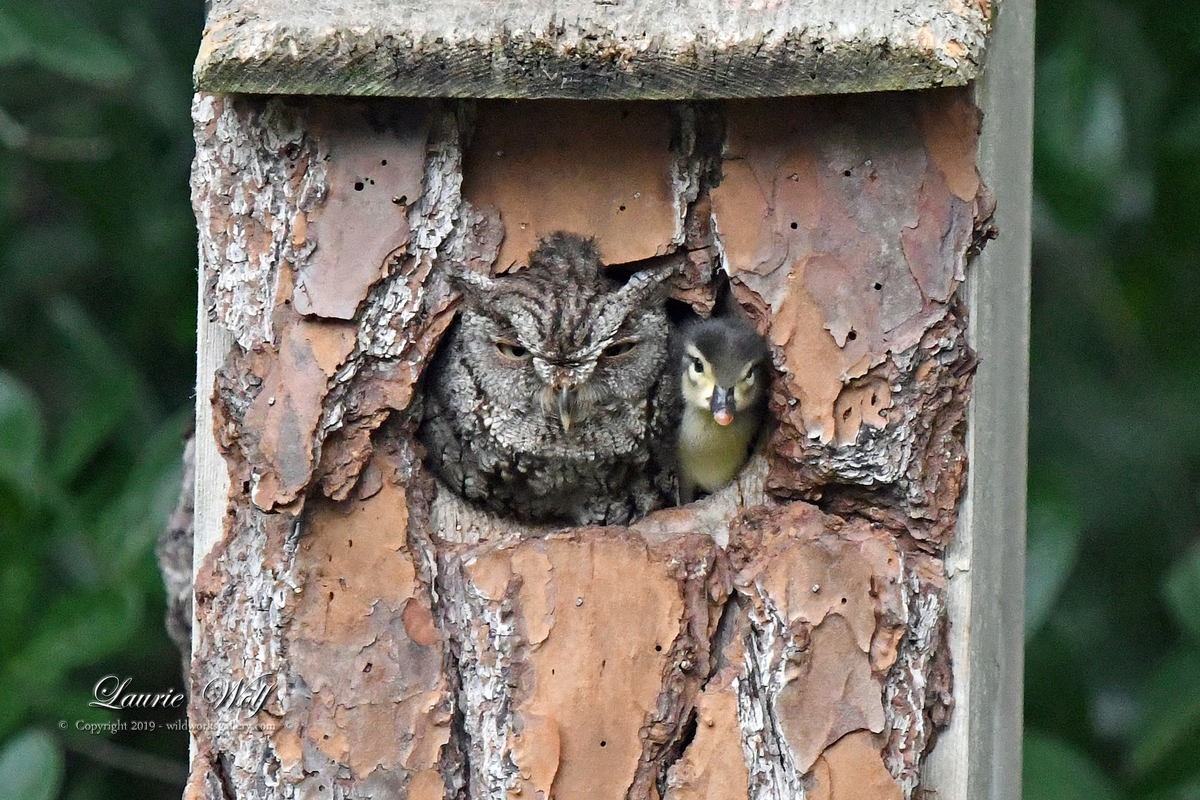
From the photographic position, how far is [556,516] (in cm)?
329

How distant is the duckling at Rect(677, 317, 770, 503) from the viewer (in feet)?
10.1

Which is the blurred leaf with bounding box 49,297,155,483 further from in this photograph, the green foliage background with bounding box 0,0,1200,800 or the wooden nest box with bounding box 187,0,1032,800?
the wooden nest box with bounding box 187,0,1032,800

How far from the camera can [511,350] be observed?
9.95ft

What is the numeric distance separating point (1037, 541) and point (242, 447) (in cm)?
183

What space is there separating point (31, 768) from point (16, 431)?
756 millimetres

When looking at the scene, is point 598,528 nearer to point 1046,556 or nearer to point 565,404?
point 565,404

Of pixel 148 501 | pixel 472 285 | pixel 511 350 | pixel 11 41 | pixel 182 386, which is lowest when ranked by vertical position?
pixel 148 501

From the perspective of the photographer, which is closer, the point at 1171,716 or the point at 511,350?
the point at 511,350


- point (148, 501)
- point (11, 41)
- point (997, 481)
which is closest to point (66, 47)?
point (11, 41)

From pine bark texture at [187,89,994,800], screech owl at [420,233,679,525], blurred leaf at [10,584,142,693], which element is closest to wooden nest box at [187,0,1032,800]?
pine bark texture at [187,89,994,800]

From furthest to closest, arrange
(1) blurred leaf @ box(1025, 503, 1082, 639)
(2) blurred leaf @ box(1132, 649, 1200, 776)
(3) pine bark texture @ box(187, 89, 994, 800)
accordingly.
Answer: (2) blurred leaf @ box(1132, 649, 1200, 776), (1) blurred leaf @ box(1025, 503, 1082, 639), (3) pine bark texture @ box(187, 89, 994, 800)

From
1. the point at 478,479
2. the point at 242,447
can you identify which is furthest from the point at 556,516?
the point at 242,447

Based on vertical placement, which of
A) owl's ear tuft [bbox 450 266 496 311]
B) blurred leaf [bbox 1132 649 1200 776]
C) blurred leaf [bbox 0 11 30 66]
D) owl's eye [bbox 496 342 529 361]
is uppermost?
blurred leaf [bbox 0 11 30 66]

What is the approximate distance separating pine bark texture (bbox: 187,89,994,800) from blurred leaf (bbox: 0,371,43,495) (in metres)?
0.85
